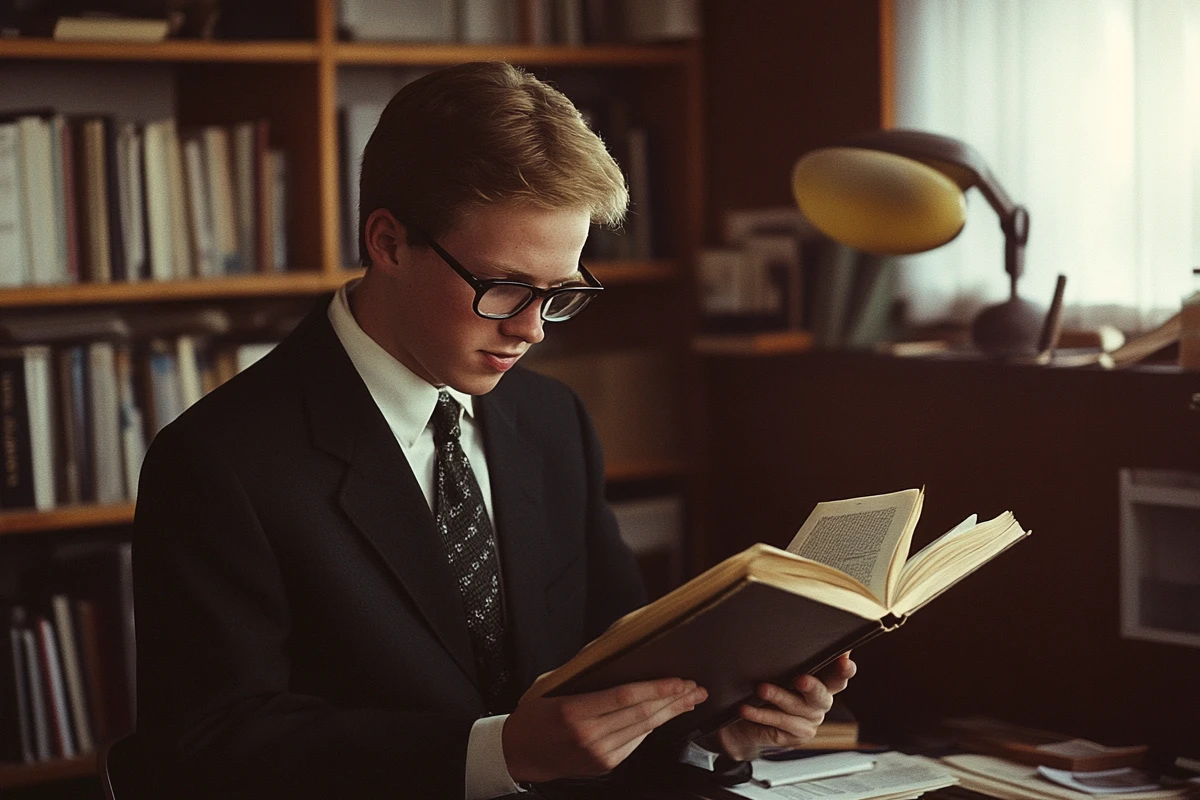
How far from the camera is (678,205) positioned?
3021mm

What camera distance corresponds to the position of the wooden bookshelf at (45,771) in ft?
8.00

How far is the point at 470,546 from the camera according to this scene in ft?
5.24

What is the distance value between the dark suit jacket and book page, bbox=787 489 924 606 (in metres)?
0.39

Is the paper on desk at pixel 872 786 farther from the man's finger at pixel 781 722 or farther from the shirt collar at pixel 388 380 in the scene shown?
the shirt collar at pixel 388 380

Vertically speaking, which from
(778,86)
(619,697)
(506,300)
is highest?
(778,86)

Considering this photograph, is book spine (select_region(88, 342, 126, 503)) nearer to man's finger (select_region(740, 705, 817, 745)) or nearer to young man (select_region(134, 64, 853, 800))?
young man (select_region(134, 64, 853, 800))

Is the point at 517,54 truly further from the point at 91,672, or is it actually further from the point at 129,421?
the point at 91,672

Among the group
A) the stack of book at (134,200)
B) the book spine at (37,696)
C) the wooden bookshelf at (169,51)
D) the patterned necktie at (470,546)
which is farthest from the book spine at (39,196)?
the patterned necktie at (470,546)

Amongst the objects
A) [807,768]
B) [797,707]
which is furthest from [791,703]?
[807,768]

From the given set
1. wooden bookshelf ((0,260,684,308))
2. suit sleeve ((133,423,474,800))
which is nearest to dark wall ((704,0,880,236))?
wooden bookshelf ((0,260,684,308))

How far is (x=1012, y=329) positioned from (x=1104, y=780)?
28.2 inches

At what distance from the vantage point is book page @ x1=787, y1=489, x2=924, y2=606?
4.07ft

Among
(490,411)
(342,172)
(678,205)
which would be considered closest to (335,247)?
(342,172)

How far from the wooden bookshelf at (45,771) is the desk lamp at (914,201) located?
1.63 meters
